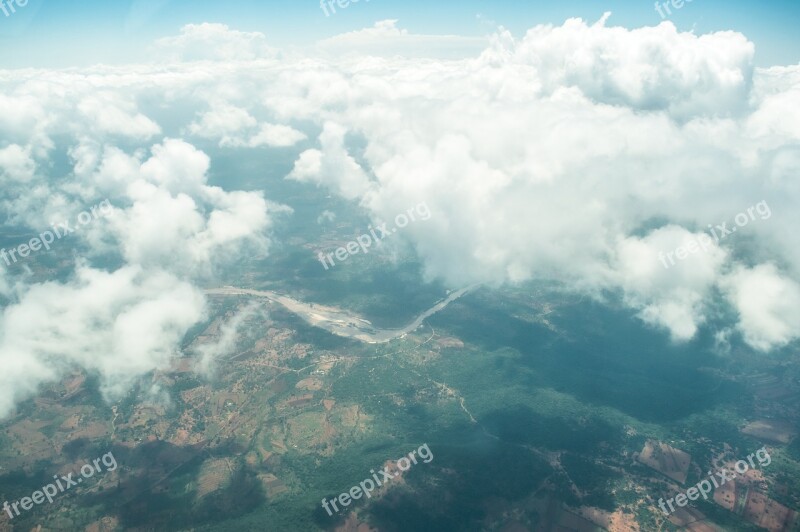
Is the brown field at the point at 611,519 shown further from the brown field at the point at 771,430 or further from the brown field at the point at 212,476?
the brown field at the point at 212,476

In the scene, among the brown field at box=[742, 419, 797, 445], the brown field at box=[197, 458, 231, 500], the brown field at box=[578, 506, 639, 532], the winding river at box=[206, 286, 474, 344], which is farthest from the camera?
the winding river at box=[206, 286, 474, 344]

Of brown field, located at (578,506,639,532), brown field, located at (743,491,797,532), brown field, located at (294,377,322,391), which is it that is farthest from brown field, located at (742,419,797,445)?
brown field, located at (294,377,322,391)

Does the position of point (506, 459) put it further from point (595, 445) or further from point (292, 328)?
point (292, 328)

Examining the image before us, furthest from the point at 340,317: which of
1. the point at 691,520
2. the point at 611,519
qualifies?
the point at 691,520

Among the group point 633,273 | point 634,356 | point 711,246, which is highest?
point 711,246

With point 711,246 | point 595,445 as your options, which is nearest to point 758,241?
point 711,246

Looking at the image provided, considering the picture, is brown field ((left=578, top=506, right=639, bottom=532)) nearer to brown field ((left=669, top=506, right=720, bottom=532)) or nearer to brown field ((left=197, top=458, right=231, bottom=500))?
brown field ((left=669, top=506, right=720, bottom=532))

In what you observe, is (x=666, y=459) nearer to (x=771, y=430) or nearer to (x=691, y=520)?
(x=691, y=520)

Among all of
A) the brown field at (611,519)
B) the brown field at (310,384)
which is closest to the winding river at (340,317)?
the brown field at (310,384)

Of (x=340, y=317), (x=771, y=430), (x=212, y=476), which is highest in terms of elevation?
(x=340, y=317)
